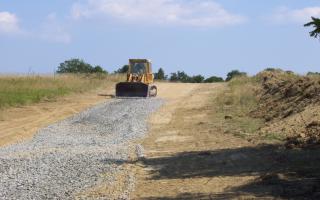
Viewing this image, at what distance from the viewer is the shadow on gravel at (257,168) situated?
32.6 ft

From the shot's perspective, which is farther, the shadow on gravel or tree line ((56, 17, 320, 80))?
tree line ((56, 17, 320, 80))

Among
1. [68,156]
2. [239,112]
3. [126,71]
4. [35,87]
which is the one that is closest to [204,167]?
[68,156]

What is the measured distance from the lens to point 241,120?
21.9 m

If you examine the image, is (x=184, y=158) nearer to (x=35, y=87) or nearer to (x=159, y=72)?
(x=35, y=87)

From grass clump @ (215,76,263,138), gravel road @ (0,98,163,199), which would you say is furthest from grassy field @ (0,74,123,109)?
grass clump @ (215,76,263,138)

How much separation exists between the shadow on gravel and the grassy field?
15.1 meters

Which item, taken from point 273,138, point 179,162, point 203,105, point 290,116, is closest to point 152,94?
point 203,105

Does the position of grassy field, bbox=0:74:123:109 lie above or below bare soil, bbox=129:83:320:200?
above

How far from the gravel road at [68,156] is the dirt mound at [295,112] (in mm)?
4236

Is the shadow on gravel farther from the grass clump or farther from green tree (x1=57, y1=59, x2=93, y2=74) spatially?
green tree (x1=57, y1=59, x2=93, y2=74)

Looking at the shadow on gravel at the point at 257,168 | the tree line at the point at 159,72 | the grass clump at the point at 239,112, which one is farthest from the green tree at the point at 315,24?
the tree line at the point at 159,72

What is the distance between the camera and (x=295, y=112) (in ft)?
66.2

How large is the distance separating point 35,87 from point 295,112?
72.7 ft

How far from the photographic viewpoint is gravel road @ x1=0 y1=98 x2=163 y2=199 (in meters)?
11.1
